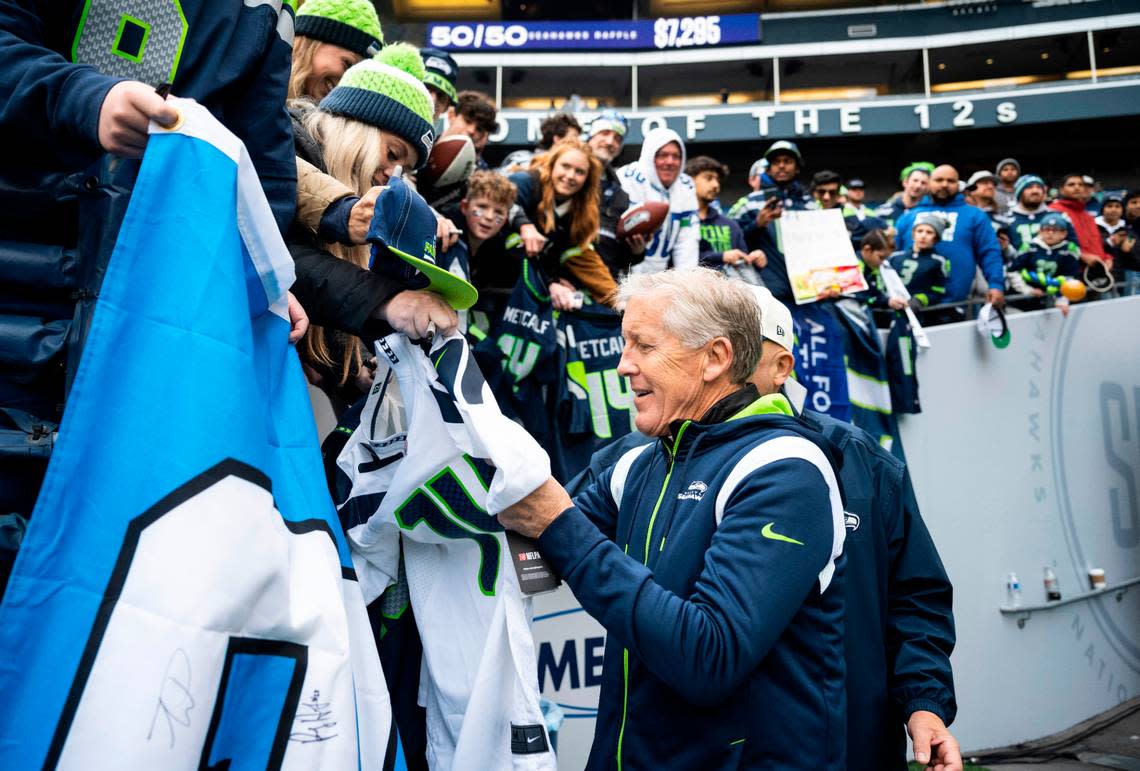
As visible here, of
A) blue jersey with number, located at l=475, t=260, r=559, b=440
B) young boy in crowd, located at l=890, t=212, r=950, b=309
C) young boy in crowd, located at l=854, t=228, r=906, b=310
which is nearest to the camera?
blue jersey with number, located at l=475, t=260, r=559, b=440

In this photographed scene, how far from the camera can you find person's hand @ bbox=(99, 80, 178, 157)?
3.94 feet

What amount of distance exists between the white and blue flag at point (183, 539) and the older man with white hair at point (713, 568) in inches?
18.3

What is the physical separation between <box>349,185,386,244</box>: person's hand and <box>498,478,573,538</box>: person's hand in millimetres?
577

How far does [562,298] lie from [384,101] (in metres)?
1.93

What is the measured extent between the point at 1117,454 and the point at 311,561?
6.42 meters

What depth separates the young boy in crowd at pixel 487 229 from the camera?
372cm

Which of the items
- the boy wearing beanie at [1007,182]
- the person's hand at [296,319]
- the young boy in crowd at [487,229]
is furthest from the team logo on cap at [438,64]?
the boy wearing beanie at [1007,182]

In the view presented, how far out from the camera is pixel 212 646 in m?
1.16

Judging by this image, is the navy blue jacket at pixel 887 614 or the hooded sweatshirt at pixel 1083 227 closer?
the navy blue jacket at pixel 887 614

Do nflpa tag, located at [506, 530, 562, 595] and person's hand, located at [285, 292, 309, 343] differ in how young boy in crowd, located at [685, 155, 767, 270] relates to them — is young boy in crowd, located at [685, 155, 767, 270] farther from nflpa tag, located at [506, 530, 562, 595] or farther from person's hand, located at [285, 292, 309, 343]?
person's hand, located at [285, 292, 309, 343]

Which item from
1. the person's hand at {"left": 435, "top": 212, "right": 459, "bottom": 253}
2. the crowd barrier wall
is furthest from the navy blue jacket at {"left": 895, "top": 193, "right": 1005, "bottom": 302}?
the person's hand at {"left": 435, "top": 212, "right": 459, "bottom": 253}

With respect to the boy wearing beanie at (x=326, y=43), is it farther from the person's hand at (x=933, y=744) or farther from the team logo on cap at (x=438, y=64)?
the person's hand at (x=933, y=744)
